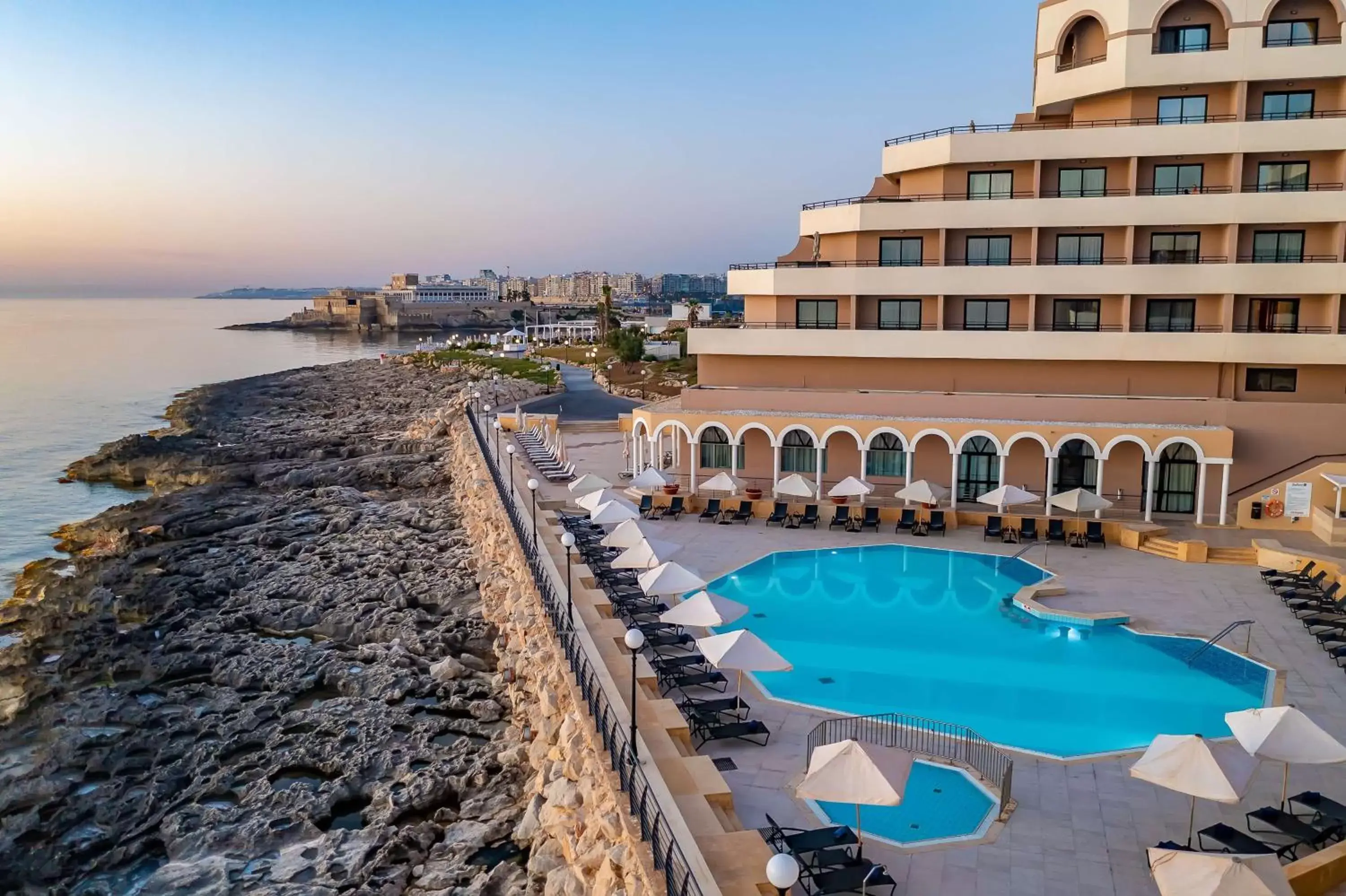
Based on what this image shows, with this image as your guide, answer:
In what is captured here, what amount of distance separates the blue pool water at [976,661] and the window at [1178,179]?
525 inches

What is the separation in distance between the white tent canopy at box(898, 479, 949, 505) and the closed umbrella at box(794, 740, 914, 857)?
16202 millimetres

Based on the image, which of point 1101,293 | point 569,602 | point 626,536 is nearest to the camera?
point 569,602

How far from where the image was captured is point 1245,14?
27109mm

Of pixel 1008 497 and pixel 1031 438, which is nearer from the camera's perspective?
pixel 1008 497

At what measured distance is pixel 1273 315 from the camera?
28188 mm

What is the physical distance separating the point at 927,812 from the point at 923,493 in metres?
15.3

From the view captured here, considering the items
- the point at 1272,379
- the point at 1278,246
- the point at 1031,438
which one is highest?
the point at 1278,246

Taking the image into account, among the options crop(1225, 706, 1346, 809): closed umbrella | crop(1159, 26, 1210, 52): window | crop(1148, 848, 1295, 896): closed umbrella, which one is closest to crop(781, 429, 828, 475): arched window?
crop(1159, 26, 1210, 52): window

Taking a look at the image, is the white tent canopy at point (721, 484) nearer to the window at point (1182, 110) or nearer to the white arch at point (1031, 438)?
the white arch at point (1031, 438)

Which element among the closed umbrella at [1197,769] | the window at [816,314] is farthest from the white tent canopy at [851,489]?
the closed umbrella at [1197,769]

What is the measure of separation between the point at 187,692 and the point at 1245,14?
1294 inches

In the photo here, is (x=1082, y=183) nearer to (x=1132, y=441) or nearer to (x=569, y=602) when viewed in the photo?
(x=1132, y=441)

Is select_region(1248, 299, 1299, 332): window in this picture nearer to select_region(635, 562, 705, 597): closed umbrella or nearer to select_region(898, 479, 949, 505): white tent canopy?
select_region(898, 479, 949, 505): white tent canopy

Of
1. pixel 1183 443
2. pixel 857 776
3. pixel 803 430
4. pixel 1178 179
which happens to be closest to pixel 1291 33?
pixel 1178 179
